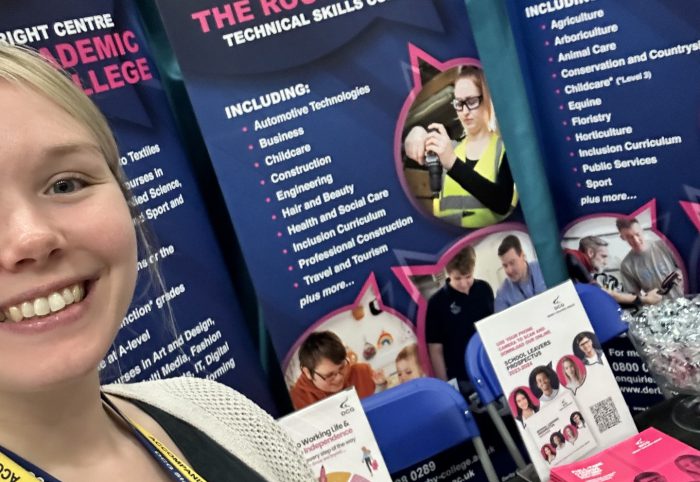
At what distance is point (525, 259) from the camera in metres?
2.20

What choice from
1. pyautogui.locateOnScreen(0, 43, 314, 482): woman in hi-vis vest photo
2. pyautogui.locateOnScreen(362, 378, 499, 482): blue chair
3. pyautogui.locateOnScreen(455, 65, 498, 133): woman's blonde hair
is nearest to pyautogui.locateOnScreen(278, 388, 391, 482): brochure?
pyautogui.locateOnScreen(362, 378, 499, 482): blue chair

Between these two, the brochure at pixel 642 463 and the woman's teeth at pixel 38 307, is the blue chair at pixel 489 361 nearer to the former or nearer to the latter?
the brochure at pixel 642 463

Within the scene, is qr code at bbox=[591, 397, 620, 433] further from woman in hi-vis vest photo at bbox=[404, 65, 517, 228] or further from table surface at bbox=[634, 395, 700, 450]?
woman in hi-vis vest photo at bbox=[404, 65, 517, 228]

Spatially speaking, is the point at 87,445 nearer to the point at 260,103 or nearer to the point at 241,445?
the point at 241,445

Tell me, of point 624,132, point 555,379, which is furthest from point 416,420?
point 624,132

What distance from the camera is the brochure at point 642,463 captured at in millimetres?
1477

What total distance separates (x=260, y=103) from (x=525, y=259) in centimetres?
109

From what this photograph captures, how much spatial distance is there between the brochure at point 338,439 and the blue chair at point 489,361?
394mm

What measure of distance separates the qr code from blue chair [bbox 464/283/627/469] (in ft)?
0.86

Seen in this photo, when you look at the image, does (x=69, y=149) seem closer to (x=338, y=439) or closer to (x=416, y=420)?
(x=338, y=439)

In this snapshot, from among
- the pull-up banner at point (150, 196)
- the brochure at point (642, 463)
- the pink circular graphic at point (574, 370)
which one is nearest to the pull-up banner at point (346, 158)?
the pull-up banner at point (150, 196)

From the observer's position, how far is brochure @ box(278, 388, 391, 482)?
159 centimetres

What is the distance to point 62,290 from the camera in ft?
2.09

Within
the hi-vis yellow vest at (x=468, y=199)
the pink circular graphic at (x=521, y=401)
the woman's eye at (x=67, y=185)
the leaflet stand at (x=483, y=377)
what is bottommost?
the pink circular graphic at (x=521, y=401)
